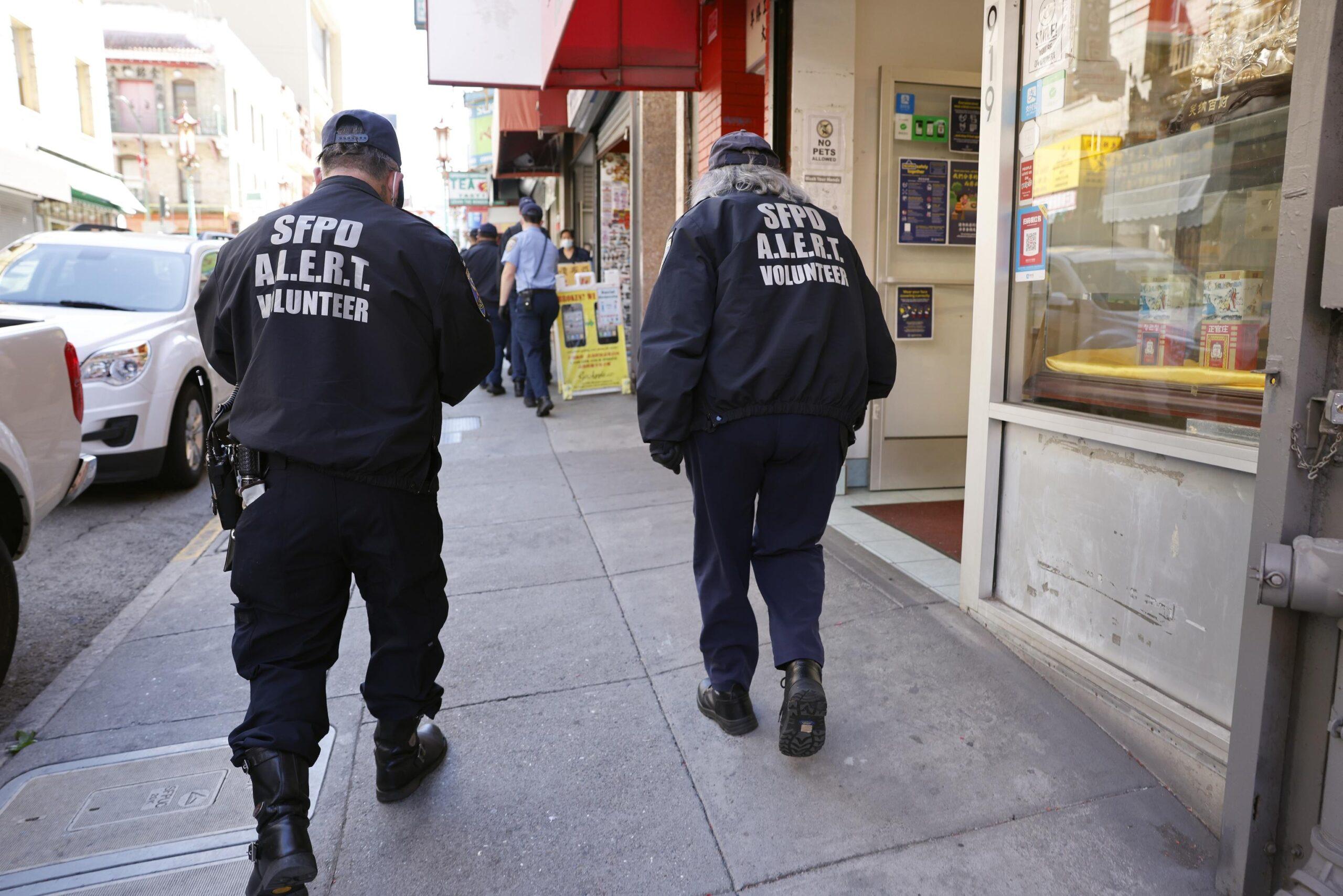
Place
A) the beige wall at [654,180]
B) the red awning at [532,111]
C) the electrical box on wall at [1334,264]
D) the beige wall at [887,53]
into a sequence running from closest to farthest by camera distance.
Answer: the electrical box on wall at [1334,264] → the beige wall at [887,53] → the beige wall at [654,180] → the red awning at [532,111]

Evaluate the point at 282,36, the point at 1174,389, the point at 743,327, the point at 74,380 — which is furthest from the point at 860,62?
the point at 282,36

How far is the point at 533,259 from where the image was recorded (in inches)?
352

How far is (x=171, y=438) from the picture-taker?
6387 millimetres

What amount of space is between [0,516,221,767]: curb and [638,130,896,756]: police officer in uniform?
7.90 feet

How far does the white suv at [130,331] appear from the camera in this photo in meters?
5.85

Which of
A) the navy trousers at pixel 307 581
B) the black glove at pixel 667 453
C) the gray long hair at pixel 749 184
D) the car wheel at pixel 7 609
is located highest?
the gray long hair at pixel 749 184

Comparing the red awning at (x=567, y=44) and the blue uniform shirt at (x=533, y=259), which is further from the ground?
the red awning at (x=567, y=44)

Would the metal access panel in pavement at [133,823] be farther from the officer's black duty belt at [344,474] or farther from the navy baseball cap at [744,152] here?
the navy baseball cap at [744,152]

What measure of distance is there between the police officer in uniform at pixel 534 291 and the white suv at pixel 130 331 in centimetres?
268

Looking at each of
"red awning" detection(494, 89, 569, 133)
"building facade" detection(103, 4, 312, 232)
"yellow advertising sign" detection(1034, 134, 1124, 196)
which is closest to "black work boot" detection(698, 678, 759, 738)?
"yellow advertising sign" detection(1034, 134, 1124, 196)

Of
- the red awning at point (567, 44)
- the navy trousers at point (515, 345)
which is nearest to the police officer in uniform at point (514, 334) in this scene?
the navy trousers at point (515, 345)

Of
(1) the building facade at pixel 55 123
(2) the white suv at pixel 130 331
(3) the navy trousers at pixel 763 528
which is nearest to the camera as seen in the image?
(3) the navy trousers at pixel 763 528

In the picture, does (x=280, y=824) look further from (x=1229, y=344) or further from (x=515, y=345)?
(x=515, y=345)

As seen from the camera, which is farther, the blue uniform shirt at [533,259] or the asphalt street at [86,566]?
the blue uniform shirt at [533,259]
